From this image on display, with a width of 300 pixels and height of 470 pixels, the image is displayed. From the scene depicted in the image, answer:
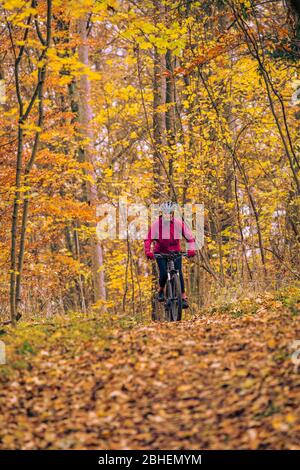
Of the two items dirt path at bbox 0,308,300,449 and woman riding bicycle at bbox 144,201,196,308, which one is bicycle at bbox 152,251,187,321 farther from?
dirt path at bbox 0,308,300,449

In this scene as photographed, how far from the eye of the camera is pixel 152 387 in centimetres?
639

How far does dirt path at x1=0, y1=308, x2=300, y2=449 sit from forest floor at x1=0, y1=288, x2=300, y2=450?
0.01 m

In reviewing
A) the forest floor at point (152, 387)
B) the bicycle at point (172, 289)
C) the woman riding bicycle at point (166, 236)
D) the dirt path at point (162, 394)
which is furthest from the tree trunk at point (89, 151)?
the dirt path at point (162, 394)

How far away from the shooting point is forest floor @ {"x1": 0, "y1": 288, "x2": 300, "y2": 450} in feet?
17.6

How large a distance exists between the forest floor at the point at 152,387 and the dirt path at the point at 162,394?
0.01 meters

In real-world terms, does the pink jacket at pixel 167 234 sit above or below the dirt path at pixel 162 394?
above

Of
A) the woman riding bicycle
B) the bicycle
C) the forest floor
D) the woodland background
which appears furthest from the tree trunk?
the forest floor

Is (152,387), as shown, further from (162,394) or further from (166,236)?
(166,236)

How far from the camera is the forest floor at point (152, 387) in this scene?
212 inches

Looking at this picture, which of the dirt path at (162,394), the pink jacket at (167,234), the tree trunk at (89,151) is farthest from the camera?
the tree trunk at (89,151)

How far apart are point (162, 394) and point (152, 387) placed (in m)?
0.21

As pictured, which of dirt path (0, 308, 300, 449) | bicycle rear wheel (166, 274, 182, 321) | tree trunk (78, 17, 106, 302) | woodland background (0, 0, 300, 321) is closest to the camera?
dirt path (0, 308, 300, 449)

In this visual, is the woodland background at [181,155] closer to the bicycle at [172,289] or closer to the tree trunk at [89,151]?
the tree trunk at [89,151]

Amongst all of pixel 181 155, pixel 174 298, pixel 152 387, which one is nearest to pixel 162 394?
pixel 152 387
